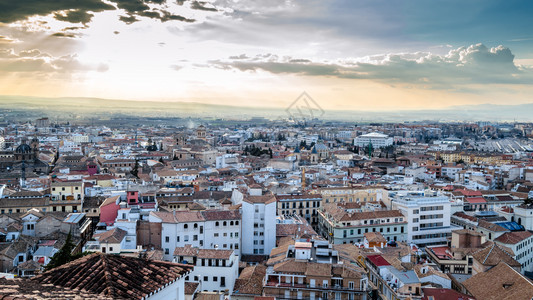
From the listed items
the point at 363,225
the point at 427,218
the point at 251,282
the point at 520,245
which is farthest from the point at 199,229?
the point at 520,245

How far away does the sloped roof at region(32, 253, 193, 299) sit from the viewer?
170 inches

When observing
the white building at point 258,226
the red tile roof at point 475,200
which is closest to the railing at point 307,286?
the white building at point 258,226

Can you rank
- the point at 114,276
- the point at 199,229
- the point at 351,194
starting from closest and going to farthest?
the point at 114,276, the point at 199,229, the point at 351,194

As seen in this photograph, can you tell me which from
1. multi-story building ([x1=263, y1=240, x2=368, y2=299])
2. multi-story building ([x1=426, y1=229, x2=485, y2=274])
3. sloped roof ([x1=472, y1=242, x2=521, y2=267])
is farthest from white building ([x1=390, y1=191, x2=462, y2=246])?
multi-story building ([x1=263, y1=240, x2=368, y2=299])

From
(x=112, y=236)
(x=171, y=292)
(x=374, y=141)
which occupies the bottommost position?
(x=374, y=141)

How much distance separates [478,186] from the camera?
29.3m

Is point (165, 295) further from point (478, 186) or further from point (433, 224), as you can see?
point (478, 186)

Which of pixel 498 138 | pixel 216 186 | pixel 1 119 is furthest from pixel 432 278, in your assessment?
pixel 1 119

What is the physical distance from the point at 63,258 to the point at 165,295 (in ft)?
26.1

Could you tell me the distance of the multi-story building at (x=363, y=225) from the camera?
1789 cm

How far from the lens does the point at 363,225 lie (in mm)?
18031

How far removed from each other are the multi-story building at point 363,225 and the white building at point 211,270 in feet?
20.5

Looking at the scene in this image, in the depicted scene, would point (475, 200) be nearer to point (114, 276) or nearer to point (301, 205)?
point (301, 205)

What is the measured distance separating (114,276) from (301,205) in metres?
17.8
